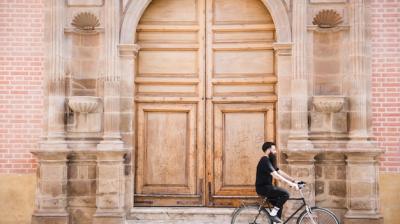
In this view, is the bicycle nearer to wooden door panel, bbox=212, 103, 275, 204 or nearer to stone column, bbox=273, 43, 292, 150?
wooden door panel, bbox=212, 103, 275, 204

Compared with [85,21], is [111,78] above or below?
below

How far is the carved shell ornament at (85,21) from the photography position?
9641 mm

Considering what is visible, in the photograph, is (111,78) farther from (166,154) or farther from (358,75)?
(358,75)

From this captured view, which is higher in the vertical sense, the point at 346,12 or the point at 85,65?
the point at 346,12

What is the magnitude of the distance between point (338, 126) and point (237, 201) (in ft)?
6.80

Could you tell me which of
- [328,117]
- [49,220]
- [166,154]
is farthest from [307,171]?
[49,220]

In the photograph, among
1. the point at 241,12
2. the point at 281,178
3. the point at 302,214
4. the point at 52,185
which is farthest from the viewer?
the point at 241,12

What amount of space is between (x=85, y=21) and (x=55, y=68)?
3.00 feet

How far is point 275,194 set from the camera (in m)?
8.34

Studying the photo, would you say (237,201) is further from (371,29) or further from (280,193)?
(371,29)

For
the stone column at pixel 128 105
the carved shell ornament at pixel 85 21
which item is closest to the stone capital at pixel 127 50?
the stone column at pixel 128 105

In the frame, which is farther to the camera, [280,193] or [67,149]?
[67,149]

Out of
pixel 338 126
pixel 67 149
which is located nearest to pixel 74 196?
pixel 67 149

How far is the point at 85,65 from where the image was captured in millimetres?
9680
